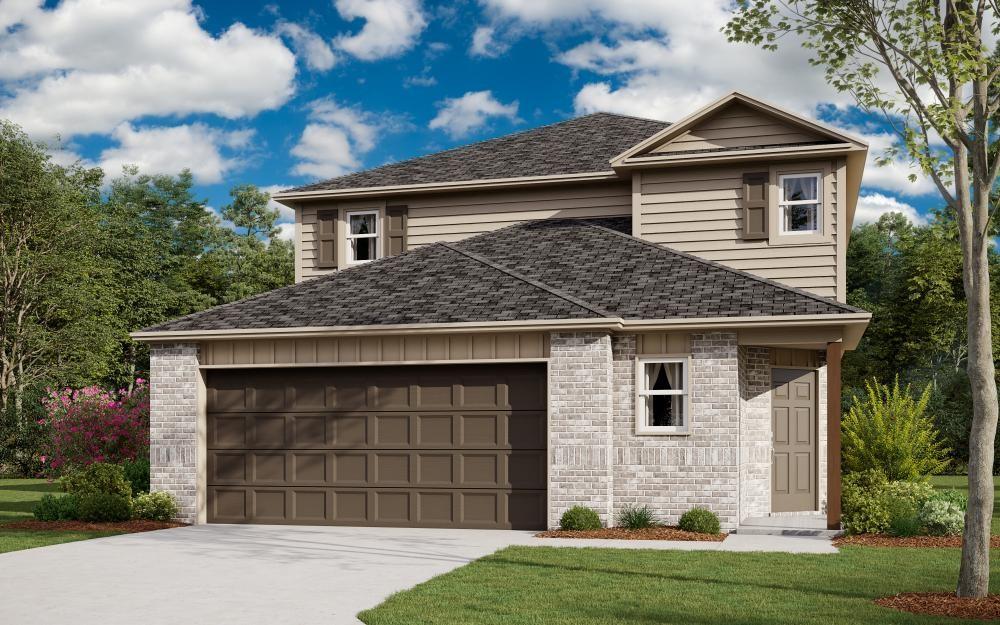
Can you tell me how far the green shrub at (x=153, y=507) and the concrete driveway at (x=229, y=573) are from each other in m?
1.15

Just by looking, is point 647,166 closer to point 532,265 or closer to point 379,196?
point 532,265

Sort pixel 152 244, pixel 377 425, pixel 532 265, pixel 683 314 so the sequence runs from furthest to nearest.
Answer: pixel 152 244
pixel 532 265
pixel 377 425
pixel 683 314

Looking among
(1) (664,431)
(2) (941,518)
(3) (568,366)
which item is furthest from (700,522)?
(2) (941,518)

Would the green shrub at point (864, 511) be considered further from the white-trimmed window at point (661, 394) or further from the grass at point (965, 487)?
the white-trimmed window at point (661, 394)

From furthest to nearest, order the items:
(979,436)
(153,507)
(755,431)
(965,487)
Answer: (965,487), (755,431), (153,507), (979,436)

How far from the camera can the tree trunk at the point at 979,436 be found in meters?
9.16

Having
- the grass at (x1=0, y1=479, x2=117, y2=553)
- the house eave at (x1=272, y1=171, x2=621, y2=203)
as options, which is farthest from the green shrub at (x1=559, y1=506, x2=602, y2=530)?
the house eave at (x1=272, y1=171, x2=621, y2=203)

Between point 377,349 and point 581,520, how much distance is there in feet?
14.4

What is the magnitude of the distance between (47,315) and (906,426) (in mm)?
32820

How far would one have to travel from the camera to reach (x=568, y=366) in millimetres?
15633

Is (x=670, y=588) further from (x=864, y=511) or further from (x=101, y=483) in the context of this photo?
(x=101, y=483)

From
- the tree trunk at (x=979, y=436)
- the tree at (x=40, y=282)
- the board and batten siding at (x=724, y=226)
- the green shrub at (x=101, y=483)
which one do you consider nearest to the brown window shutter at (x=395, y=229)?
the board and batten siding at (x=724, y=226)

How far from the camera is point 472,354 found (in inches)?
634

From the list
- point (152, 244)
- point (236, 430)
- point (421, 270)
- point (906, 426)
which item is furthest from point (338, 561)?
point (152, 244)
